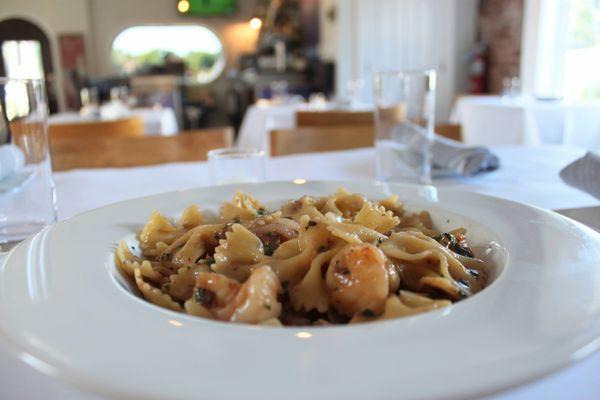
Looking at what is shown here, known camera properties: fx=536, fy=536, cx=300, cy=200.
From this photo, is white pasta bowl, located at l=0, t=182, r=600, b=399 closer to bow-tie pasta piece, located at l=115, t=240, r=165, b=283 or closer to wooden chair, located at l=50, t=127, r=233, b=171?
bow-tie pasta piece, located at l=115, t=240, r=165, b=283

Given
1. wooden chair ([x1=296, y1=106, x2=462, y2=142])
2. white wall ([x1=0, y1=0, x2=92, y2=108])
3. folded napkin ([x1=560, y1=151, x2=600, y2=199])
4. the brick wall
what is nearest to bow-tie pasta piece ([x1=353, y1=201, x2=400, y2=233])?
folded napkin ([x1=560, y1=151, x2=600, y2=199])

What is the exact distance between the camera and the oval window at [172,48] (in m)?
11.4

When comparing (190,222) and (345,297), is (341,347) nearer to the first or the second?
(345,297)

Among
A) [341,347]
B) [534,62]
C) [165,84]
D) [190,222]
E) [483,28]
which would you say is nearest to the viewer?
[341,347]

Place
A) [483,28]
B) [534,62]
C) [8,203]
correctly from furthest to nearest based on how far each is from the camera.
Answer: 1. [483,28]
2. [534,62]
3. [8,203]

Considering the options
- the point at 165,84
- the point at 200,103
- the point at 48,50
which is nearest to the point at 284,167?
the point at 165,84

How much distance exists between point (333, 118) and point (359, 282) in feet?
7.04

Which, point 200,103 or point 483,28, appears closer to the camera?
point 483,28

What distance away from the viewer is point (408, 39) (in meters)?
6.84

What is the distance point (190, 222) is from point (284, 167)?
69 centimetres

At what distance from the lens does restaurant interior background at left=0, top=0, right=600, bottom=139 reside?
496 centimetres

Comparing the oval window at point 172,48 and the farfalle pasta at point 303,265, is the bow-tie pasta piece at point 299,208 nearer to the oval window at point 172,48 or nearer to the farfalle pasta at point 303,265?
the farfalle pasta at point 303,265

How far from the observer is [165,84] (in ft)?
30.9

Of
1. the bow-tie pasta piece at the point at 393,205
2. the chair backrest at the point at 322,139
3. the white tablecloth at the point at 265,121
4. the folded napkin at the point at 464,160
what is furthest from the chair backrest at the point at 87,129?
the bow-tie pasta piece at the point at 393,205
